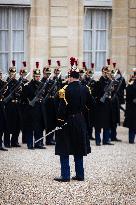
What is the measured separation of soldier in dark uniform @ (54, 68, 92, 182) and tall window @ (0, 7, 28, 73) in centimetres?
893

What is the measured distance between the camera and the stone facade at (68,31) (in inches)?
785

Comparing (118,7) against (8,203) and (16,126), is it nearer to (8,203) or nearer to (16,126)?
(16,126)

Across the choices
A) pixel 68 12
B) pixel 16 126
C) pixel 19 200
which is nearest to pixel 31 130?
pixel 16 126

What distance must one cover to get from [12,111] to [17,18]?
5.60 m

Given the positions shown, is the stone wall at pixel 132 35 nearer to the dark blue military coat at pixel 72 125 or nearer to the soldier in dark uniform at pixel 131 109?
the soldier in dark uniform at pixel 131 109

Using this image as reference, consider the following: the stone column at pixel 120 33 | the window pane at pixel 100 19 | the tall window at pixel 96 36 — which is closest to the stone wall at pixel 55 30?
the tall window at pixel 96 36

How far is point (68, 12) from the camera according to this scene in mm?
20297

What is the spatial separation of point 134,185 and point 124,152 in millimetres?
3357

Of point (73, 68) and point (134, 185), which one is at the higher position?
point (73, 68)

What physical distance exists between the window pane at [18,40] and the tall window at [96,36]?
2009 millimetres

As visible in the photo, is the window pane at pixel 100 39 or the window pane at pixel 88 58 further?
the window pane at pixel 100 39

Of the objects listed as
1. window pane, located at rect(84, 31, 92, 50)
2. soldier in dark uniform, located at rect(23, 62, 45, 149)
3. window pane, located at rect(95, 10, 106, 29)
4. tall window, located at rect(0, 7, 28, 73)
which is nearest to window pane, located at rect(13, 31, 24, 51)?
tall window, located at rect(0, 7, 28, 73)

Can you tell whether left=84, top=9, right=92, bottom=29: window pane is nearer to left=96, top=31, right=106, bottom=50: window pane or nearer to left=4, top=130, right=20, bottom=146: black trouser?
left=96, top=31, right=106, bottom=50: window pane

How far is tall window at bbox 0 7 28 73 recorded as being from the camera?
20.0 m
